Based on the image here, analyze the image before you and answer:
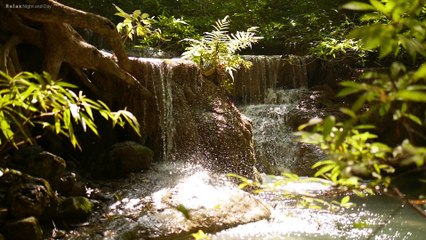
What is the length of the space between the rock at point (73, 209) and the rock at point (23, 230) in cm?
49

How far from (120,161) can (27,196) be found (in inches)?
71.9

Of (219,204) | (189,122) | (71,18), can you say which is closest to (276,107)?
(189,122)

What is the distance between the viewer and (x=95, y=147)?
19.1 feet

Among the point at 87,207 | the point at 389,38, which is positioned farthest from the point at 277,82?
the point at 389,38

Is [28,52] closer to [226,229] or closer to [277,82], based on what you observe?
[226,229]

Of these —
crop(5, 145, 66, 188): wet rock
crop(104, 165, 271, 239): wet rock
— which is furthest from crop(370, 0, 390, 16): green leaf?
crop(5, 145, 66, 188): wet rock

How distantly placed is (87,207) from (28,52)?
8.26 feet

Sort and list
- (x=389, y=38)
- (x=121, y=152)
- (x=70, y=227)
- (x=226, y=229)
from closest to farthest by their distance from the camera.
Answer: (x=389, y=38) → (x=70, y=227) → (x=226, y=229) → (x=121, y=152)

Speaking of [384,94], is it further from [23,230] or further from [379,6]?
[23,230]

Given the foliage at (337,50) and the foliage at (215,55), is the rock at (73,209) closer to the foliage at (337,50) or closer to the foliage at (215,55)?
the foliage at (215,55)

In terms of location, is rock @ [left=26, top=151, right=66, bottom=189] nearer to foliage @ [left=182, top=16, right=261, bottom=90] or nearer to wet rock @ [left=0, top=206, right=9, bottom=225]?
wet rock @ [left=0, top=206, right=9, bottom=225]

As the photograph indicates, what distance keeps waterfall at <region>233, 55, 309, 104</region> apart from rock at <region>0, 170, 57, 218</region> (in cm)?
707

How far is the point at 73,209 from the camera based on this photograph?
3887mm

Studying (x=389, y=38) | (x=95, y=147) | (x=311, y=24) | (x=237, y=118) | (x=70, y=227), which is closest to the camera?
(x=389, y=38)
